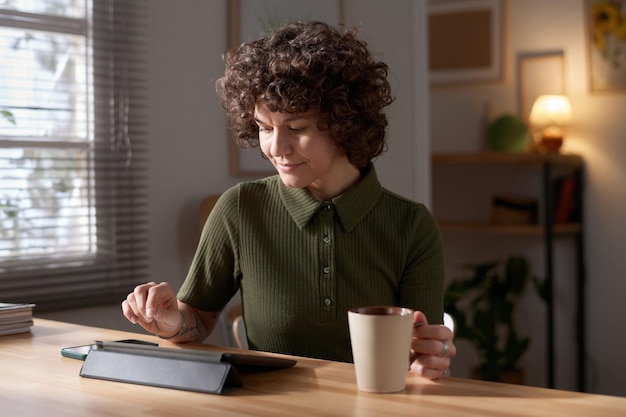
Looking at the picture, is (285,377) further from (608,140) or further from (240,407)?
(608,140)

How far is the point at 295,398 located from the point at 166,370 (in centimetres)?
19

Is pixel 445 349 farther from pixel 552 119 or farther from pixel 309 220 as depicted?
pixel 552 119

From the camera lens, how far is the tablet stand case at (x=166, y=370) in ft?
3.85

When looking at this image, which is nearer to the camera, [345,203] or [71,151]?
[345,203]

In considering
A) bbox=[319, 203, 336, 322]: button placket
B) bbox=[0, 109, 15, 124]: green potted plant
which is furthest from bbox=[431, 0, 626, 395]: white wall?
bbox=[319, 203, 336, 322]: button placket

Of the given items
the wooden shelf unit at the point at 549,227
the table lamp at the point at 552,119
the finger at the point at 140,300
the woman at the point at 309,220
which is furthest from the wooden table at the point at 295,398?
the table lamp at the point at 552,119

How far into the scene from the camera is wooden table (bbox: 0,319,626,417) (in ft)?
3.48

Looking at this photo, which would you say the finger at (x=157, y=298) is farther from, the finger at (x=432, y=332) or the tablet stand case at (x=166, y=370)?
the finger at (x=432, y=332)

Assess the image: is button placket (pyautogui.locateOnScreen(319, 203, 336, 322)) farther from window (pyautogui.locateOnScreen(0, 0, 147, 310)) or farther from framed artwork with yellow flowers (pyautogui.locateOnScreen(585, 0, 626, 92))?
framed artwork with yellow flowers (pyautogui.locateOnScreen(585, 0, 626, 92))

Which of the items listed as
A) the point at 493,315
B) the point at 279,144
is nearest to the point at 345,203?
the point at 279,144

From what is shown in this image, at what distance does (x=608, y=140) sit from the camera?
4.50m

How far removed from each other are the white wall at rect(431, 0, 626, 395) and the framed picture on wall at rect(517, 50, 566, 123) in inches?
1.3

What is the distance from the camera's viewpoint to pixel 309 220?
1681 mm

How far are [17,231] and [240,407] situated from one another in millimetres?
1747
